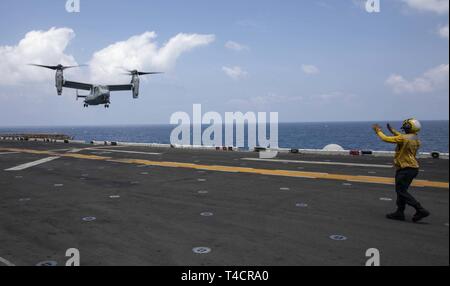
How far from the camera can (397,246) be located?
231 inches

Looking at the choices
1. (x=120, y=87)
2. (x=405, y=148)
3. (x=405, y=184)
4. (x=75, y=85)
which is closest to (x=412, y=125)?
(x=405, y=148)

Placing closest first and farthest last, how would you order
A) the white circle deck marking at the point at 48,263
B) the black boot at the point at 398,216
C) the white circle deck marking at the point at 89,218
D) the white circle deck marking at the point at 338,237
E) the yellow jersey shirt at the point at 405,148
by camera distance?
the white circle deck marking at the point at 48,263 < the white circle deck marking at the point at 338,237 < the yellow jersey shirt at the point at 405,148 < the black boot at the point at 398,216 < the white circle deck marking at the point at 89,218

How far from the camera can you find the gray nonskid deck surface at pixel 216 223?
223 inches

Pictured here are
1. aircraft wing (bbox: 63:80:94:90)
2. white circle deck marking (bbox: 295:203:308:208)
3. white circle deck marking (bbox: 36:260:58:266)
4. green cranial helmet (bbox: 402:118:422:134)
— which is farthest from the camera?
aircraft wing (bbox: 63:80:94:90)

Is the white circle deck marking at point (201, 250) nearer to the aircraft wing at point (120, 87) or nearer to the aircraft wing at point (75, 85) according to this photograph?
the aircraft wing at point (120, 87)

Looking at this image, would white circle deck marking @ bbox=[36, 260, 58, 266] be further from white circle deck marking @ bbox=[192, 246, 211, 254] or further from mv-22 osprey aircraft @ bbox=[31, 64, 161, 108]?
mv-22 osprey aircraft @ bbox=[31, 64, 161, 108]

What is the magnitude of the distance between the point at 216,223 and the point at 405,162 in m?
4.02

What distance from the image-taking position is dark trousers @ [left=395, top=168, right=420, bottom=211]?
7141mm

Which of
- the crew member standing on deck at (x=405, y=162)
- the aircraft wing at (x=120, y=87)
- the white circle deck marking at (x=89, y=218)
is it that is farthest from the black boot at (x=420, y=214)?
the aircraft wing at (x=120, y=87)

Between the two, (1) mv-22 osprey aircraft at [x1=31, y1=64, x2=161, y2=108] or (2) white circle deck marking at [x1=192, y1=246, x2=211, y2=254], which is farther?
(1) mv-22 osprey aircraft at [x1=31, y1=64, x2=161, y2=108]

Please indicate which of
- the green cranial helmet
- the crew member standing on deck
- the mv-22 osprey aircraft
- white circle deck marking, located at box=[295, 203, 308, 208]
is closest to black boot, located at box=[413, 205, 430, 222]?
the crew member standing on deck

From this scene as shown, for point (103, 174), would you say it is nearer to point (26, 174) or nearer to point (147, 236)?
point (26, 174)

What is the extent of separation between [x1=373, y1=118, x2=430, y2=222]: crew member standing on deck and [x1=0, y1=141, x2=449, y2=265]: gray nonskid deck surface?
36 cm

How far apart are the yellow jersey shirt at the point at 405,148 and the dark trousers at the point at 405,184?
0.39 feet
